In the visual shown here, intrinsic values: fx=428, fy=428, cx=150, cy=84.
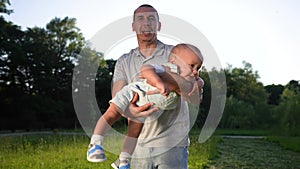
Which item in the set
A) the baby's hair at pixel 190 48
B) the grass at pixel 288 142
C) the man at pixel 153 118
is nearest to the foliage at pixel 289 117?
the grass at pixel 288 142

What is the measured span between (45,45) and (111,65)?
2537 cm

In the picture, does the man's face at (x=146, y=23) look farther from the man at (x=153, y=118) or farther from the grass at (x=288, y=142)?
the grass at (x=288, y=142)

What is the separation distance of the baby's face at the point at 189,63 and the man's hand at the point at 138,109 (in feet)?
0.56

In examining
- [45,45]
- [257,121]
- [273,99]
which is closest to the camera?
[257,121]

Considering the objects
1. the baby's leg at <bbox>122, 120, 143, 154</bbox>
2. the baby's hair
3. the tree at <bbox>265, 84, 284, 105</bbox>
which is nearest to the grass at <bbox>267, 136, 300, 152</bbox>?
the baby's leg at <bbox>122, 120, 143, 154</bbox>

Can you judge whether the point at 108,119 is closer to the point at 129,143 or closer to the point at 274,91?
the point at 129,143

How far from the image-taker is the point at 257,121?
2202cm

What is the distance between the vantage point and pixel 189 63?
5.02ft

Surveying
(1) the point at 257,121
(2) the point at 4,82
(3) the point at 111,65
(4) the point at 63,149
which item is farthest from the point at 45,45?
(3) the point at 111,65

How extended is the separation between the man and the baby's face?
0.67 feet

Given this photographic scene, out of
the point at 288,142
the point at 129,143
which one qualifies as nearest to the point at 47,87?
the point at 288,142

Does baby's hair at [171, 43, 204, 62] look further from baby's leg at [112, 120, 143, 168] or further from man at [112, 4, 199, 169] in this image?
baby's leg at [112, 120, 143, 168]

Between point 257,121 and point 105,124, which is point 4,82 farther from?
point 105,124

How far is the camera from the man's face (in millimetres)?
1737
